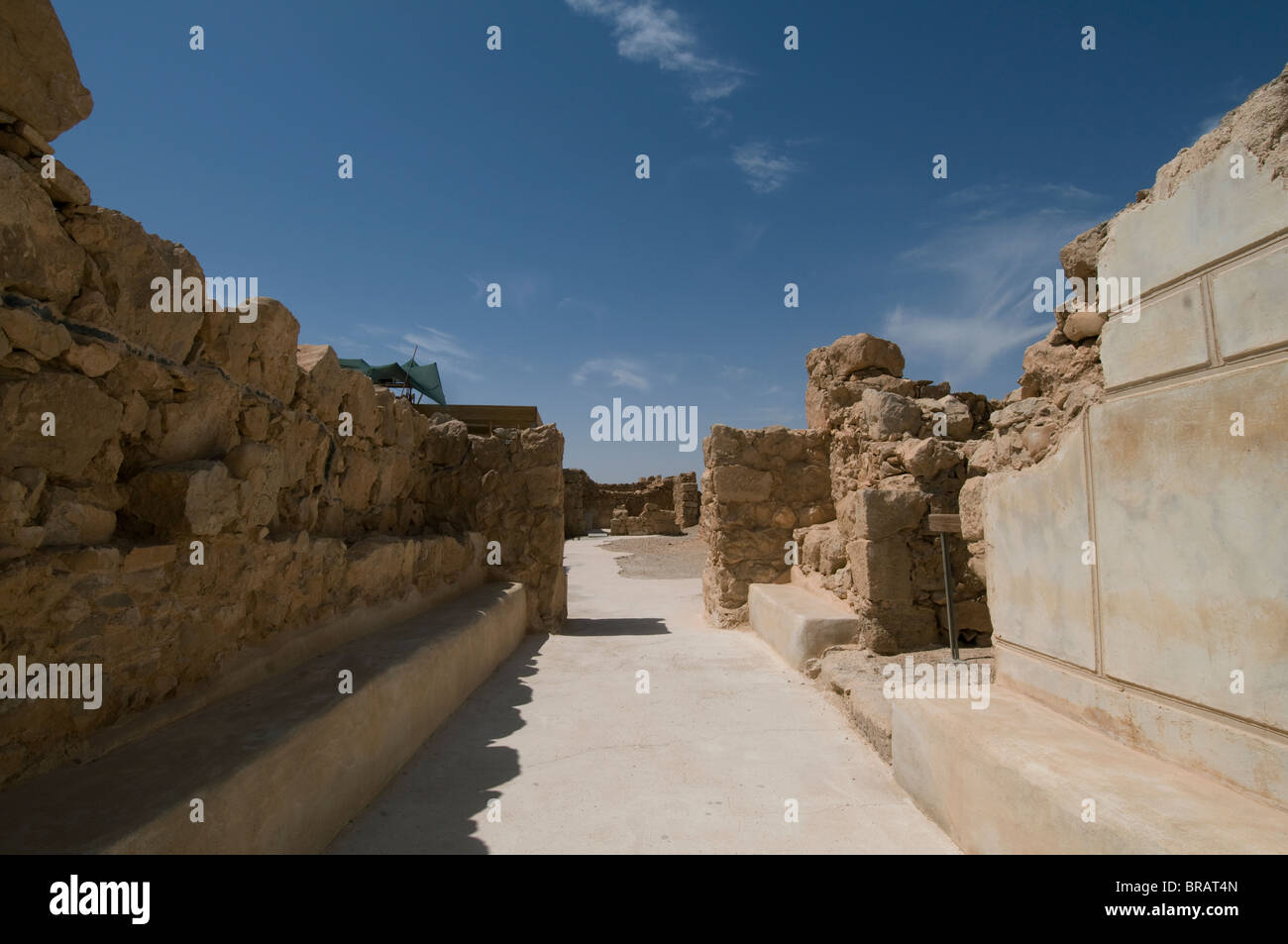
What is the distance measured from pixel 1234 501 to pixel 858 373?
16.1ft

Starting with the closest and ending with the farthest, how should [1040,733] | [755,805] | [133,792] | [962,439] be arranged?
[133,792] < [1040,733] < [755,805] < [962,439]

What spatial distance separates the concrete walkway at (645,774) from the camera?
2658 millimetres

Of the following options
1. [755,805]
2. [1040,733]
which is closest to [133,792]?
[755,805]

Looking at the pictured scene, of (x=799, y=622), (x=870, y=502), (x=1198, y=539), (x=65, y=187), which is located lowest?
(x=799, y=622)

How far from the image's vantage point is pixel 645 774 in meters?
3.29

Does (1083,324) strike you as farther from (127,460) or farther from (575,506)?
(575,506)

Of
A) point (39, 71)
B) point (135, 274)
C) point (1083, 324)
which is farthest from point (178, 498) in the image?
point (1083, 324)

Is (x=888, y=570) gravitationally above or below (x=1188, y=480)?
below

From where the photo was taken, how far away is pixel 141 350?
2527 millimetres

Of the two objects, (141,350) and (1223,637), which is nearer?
(1223,637)

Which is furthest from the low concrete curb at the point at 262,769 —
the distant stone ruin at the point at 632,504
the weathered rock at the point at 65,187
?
the distant stone ruin at the point at 632,504

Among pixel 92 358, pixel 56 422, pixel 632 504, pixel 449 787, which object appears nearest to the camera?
pixel 56 422

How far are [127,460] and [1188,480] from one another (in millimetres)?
3622
